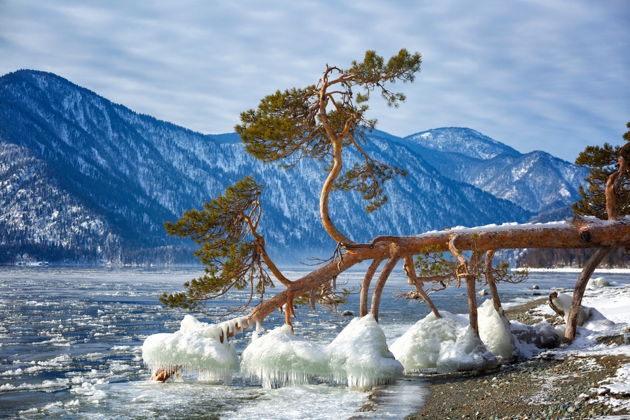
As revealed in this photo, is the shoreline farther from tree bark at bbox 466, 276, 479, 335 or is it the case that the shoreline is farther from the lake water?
tree bark at bbox 466, 276, 479, 335

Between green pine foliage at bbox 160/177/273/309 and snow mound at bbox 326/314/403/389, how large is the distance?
3000mm

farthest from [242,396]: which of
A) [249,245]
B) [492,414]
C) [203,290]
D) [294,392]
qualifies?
[492,414]

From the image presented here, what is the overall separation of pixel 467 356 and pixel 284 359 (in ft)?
16.2

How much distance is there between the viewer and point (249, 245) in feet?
52.5

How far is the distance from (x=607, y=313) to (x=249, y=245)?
17.4 meters

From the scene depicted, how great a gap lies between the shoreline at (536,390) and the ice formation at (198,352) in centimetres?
520

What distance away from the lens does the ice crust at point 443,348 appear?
15.0 metres

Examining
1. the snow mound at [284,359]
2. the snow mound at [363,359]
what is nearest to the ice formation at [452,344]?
the snow mound at [363,359]

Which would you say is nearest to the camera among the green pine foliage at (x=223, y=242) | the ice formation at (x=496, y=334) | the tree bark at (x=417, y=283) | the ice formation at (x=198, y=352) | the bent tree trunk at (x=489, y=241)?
the ice formation at (x=198, y=352)

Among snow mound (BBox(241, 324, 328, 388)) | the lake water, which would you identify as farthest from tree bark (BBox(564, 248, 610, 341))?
snow mound (BBox(241, 324, 328, 388))

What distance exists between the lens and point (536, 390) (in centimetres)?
1148

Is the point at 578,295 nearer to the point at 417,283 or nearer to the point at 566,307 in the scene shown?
the point at 566,307

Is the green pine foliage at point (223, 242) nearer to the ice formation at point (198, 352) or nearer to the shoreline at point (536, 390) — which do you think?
the ice formation at point (198, 352)

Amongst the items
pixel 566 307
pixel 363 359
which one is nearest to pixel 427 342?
pixel 363 359
